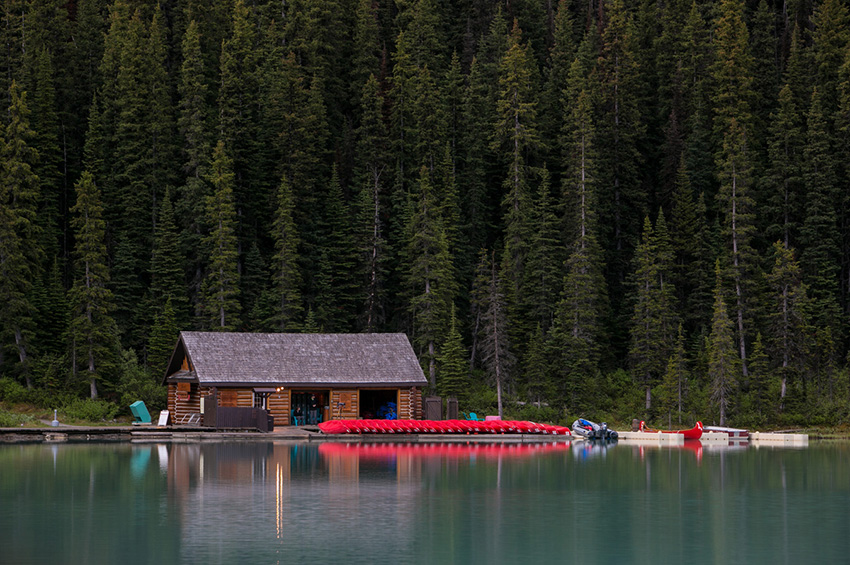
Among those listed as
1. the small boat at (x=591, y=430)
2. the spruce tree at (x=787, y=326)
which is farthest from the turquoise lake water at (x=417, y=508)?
the spruce tree at (x=787, y=326)

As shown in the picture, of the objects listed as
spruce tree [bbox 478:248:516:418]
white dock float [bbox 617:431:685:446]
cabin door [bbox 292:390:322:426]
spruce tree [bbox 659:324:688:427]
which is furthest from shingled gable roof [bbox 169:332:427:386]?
spruce tree [bbox 659:324:688:427]

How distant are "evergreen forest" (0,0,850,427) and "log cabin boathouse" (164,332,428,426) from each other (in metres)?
3.24

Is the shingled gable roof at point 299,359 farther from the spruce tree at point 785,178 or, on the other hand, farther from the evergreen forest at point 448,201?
the spruce tree at point 785,178

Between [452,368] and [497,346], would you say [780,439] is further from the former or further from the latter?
[452,368]

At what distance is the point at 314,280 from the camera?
7862cm

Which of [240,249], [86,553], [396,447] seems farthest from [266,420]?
[86,553]

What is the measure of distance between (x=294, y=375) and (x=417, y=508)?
33085mm

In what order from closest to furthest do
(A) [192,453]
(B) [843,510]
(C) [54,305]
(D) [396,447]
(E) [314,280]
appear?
(B) [843,510] < (A) [192,453] < (D) [396,447] < (C) [54,305] < (E) [314,280]

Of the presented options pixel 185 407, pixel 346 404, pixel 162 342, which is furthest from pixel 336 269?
pixel 185 407

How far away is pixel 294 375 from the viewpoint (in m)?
61.8

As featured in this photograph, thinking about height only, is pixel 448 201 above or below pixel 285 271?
above

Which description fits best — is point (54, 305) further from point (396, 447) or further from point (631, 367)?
point (631, 367)

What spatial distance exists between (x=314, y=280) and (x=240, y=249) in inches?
251

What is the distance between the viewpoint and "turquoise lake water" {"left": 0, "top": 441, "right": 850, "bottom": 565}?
2306 cm
